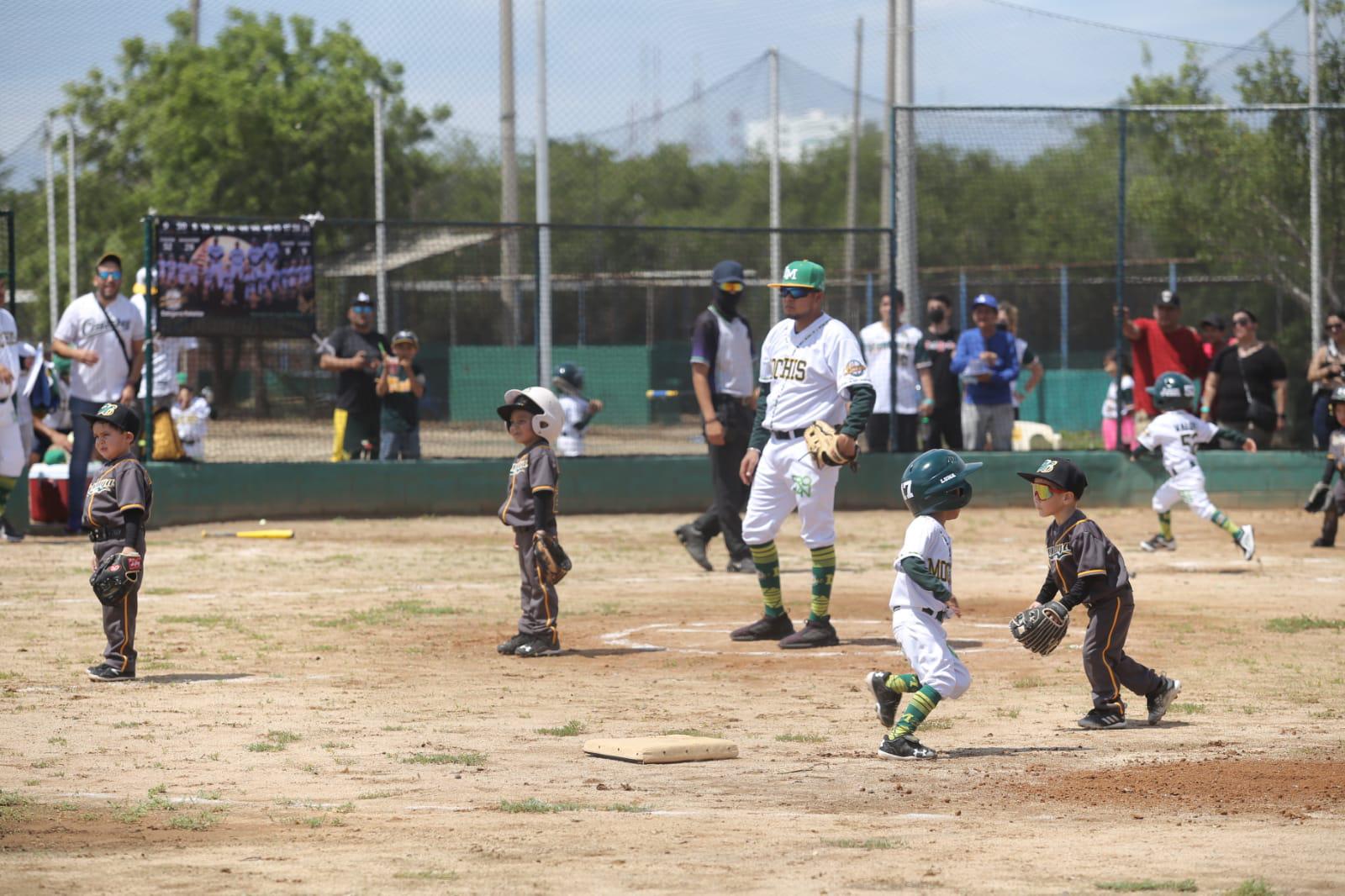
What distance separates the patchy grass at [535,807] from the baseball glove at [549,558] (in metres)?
3.39

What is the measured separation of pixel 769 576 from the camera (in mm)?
10250

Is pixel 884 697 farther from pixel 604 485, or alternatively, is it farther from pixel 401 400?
pixel 604 485

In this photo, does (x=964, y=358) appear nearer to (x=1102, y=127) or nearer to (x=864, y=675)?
(x=1102, y=127)

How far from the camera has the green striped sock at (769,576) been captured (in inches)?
403

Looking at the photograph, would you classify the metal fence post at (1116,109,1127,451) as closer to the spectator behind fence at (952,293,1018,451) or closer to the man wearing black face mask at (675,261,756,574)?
the spectator behind fence at (952,293,1018,451)

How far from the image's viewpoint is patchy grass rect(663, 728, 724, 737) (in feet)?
Answer: 24.5

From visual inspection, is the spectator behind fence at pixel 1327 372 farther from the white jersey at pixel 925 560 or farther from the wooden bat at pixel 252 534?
the white jersey at pixel 925 560

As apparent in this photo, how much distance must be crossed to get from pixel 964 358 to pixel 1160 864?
12.5 meters

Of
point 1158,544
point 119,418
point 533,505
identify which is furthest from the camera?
point 1158,544

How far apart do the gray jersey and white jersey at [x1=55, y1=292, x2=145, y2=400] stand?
6.73m

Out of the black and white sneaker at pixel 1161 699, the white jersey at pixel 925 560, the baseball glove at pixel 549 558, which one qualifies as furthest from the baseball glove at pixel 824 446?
the black and white sneaker at pixel 1161 699

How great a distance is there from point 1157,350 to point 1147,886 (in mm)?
13287

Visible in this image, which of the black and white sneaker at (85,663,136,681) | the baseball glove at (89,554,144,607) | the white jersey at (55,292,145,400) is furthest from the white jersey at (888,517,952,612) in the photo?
the white jersey at (55,292,145,400)

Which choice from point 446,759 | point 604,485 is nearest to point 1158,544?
point 604,485
